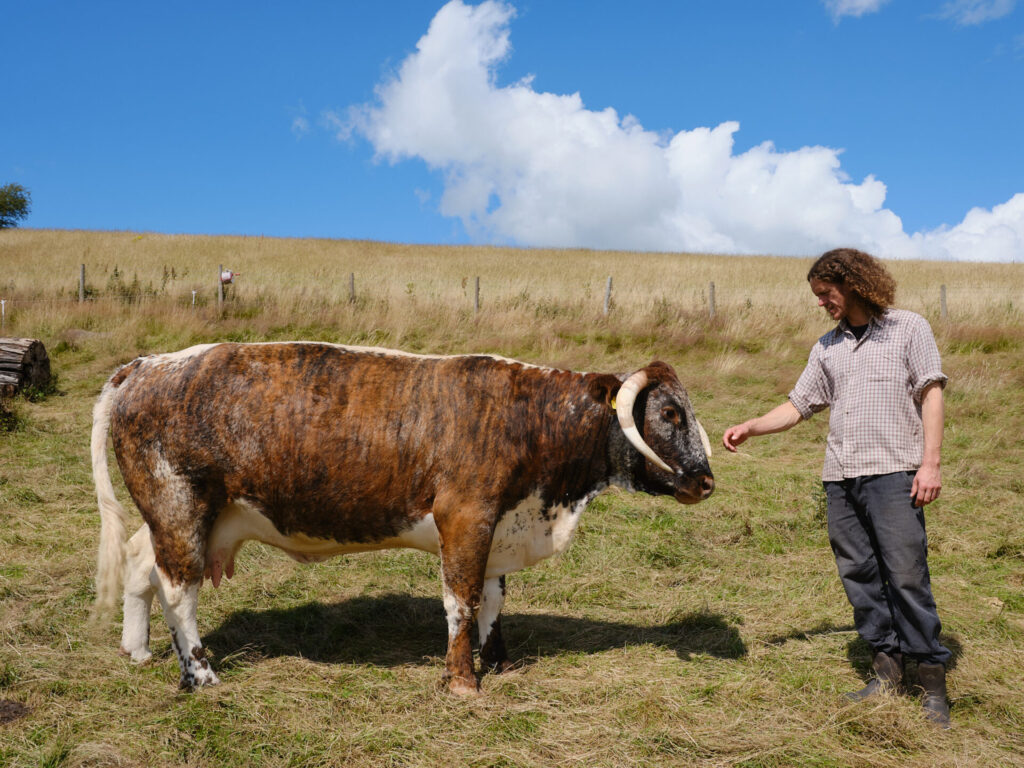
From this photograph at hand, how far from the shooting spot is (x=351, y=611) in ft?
17.1

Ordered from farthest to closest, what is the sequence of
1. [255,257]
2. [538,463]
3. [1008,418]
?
[255,257] → [1008,418] → [538,463]

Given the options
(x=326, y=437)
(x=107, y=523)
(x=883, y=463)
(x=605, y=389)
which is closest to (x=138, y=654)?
(x=107, y=523)

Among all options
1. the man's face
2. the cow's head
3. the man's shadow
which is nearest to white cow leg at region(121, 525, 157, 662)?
the cow's head

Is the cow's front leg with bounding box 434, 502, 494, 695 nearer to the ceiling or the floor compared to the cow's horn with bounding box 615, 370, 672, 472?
nearer to the floor

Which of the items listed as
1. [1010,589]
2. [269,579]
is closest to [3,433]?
[269,579]

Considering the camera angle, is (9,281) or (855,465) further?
(9,281)

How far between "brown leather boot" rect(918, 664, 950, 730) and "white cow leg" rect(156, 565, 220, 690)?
142 inches

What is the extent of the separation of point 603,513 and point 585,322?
31.6ft

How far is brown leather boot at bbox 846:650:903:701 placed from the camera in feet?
13.0

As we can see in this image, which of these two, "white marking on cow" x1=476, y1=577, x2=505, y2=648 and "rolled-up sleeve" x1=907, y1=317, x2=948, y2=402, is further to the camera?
"white marking on cow" x1=476, y1=577, x2=505, y2=648

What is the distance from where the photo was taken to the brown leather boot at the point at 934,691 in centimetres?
378

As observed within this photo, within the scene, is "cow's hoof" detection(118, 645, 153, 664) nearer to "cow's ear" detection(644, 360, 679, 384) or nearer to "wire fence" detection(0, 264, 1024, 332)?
"cow's ear" detection(644, 360, 679, 384)

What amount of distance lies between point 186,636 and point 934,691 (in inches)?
150

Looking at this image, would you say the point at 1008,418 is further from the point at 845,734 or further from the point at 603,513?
the point at 845,734
